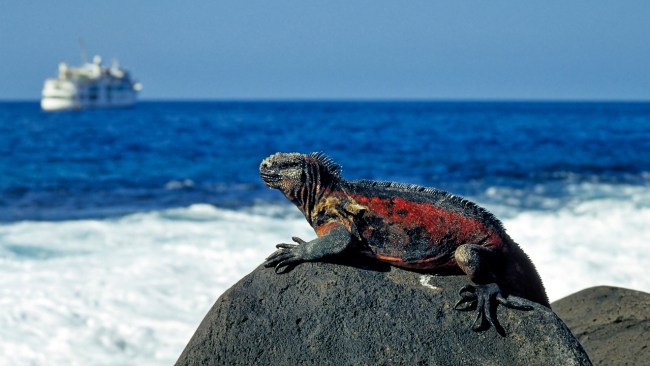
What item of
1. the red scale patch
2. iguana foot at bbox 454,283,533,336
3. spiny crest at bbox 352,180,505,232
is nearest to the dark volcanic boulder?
iguana foot at bbox 454,283,533,336

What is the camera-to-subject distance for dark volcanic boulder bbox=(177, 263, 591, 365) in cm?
389

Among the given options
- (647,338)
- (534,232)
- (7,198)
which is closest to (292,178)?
(647,338)

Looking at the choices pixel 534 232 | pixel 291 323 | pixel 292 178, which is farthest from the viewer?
pixel 534 232

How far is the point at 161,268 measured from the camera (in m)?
9.23

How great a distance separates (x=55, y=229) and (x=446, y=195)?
856 centimetres

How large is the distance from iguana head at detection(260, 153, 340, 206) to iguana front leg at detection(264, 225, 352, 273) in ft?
0.93

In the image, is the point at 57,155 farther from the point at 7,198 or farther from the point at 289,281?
the point at 289,281

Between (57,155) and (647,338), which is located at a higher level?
(647,338)

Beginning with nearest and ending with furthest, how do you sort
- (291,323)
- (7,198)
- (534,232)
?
(291,323) → (534,232) → (7,198)

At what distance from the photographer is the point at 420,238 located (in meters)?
4.14

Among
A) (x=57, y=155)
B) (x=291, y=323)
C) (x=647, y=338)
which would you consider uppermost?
(x=291, y=323)

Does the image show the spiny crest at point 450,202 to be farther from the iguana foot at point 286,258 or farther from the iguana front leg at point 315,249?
the iguana foot at point 286,258
